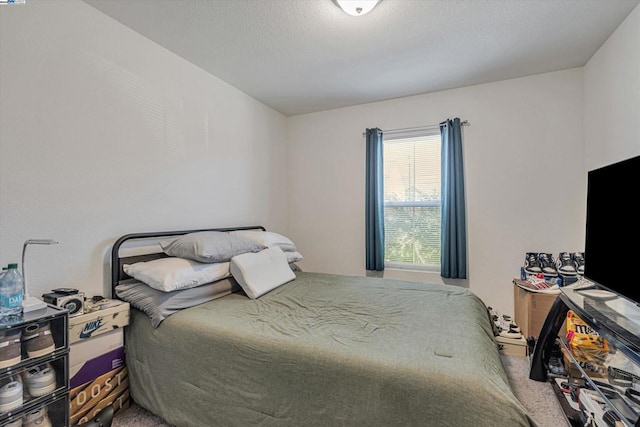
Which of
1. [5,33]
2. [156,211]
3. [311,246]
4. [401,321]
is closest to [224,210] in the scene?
[156,211]

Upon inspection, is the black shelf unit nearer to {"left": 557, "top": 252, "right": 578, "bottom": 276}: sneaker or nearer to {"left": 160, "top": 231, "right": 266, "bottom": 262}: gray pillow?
{"left": 160, "top": 231, "right": 266, "bottom": 262}: gray pillow

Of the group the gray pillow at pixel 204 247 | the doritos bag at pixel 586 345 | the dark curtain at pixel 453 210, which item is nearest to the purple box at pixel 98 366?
the gray pillow at pixel 204 247

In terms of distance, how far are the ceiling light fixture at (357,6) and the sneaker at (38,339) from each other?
7.77ft

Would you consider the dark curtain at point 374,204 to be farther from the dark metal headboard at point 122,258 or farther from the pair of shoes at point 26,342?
the pair of shoes at point 26,342

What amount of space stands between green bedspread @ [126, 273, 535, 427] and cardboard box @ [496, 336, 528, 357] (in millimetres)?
746

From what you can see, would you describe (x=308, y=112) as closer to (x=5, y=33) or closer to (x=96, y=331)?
(x=5, y=33)

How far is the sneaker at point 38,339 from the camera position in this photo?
1.28m

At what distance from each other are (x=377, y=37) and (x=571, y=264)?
2.50 m

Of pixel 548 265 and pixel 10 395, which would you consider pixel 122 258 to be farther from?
pixel 548 265

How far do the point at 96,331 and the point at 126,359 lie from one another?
0.32 meters

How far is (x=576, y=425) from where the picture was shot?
61.8 inches

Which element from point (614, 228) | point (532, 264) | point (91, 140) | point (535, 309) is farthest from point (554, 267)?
point (91, 140)

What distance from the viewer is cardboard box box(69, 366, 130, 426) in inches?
62.2

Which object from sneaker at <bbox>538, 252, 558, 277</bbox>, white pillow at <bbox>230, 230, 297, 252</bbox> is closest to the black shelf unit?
white pillow at <bbox>230, 230, 297, 252</bbox>
